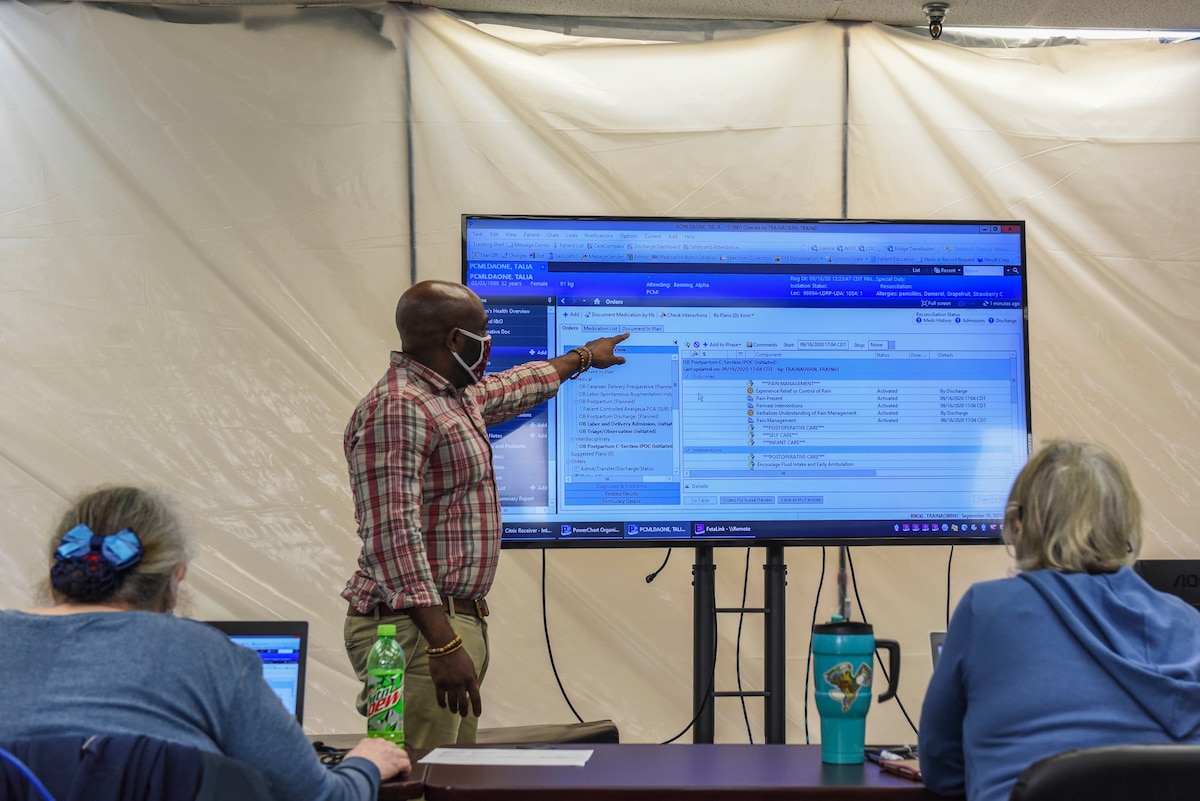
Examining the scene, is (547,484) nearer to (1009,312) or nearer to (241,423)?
(241,423)

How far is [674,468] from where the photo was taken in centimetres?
303

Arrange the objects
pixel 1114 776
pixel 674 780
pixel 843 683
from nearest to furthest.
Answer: pixel 1114 776
pixel 674 780
pixel 843 683

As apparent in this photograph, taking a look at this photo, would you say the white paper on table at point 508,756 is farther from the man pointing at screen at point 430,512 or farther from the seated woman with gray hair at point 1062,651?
the seated woman with gray hair at point 1062,651

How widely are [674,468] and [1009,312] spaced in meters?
1.00

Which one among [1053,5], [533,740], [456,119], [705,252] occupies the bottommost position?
[533,740]

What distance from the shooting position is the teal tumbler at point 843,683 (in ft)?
6.04

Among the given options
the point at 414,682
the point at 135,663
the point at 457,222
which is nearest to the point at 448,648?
the point at 414,682

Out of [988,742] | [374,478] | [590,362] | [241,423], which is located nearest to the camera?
[988,742]

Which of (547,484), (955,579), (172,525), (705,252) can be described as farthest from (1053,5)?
(172,525)

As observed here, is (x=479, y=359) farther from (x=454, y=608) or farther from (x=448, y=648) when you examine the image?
(x=448, y=648)

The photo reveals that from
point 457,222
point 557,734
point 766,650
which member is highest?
point 457,222

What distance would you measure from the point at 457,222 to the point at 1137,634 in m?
2.51

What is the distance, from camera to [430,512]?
2568 mm

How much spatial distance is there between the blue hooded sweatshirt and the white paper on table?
0.57 meters
